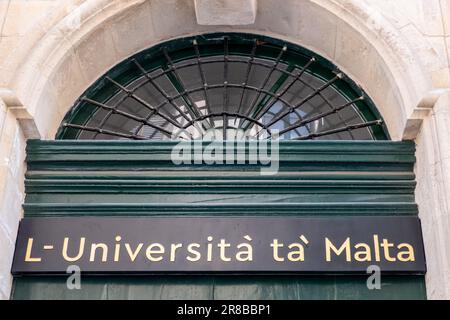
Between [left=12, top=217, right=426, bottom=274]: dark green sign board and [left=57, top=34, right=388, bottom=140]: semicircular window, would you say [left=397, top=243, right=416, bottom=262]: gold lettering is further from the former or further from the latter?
[left=57, top=34, right=388, bottom=140]: semicircular window

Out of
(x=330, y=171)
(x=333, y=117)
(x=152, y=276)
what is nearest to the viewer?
(x=152, y=276)

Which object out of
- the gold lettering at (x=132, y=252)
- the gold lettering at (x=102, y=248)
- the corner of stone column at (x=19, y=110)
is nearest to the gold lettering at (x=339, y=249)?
the gold lettering at (x=132, y=252)

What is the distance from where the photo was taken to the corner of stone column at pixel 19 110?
7.64m

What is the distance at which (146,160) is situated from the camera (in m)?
7.88

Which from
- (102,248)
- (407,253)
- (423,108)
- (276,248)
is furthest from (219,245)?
(423,108)

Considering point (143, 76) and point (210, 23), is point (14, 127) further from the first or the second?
point (210, 23)

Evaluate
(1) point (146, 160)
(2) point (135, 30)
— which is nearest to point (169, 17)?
(2) point (135, 30)

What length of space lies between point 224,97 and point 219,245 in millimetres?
1905

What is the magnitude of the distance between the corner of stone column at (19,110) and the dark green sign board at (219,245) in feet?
2.87

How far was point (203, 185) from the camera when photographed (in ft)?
25.5

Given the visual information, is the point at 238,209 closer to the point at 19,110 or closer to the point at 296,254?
the point at 296,254

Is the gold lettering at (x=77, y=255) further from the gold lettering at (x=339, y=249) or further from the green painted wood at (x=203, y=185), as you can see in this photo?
the gold lettering at (x=339, y=249)

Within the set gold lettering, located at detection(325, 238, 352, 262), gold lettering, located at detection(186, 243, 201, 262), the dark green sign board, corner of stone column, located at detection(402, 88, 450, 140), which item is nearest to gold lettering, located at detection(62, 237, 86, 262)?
the dark green sign board

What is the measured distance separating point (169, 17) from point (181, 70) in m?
0.55
